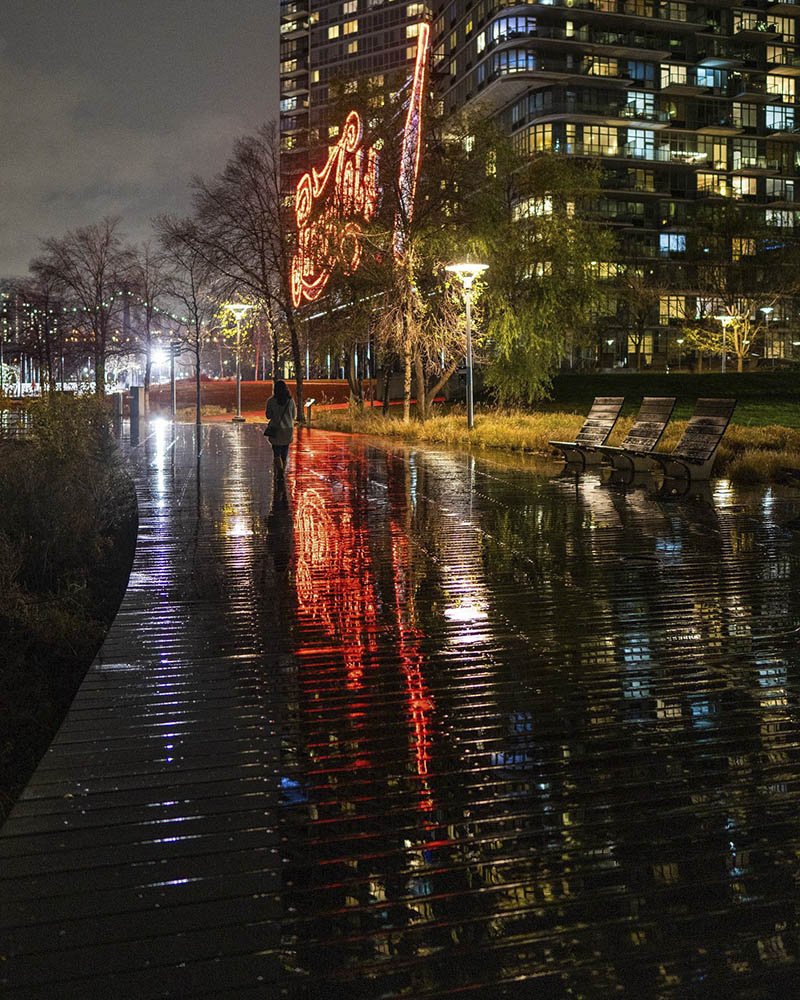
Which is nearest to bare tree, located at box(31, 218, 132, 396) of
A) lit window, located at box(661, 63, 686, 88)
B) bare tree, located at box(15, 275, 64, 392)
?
bare tree, located at box(15, 275, 64, 392)

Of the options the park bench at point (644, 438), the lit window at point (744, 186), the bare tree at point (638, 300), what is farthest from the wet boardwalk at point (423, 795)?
the lit window at point (744, 186)

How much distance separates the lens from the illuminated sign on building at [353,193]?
31.0m

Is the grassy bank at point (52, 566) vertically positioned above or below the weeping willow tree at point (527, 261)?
below

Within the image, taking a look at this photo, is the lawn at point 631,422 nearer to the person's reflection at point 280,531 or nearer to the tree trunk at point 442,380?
the tree trunk at point 442,380

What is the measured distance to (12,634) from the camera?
8695 mm

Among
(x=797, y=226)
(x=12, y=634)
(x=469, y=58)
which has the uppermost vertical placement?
(x=469, y=58)

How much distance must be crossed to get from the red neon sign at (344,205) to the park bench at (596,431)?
15.5 metres

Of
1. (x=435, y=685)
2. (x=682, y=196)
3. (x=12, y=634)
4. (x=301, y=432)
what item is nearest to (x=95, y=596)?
(x=12, y=634)

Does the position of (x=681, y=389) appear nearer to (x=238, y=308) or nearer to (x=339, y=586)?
(x=238, y=308)

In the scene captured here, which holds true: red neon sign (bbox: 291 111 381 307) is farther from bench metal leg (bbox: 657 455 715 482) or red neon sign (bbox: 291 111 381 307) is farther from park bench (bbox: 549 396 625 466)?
bench metal leg (bbox: 657 455 715 482)

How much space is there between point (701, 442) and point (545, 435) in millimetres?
8945

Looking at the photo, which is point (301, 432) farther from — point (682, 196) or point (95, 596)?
point (682, 196)

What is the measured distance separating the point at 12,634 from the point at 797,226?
302ft

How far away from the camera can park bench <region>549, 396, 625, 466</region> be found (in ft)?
57.8
